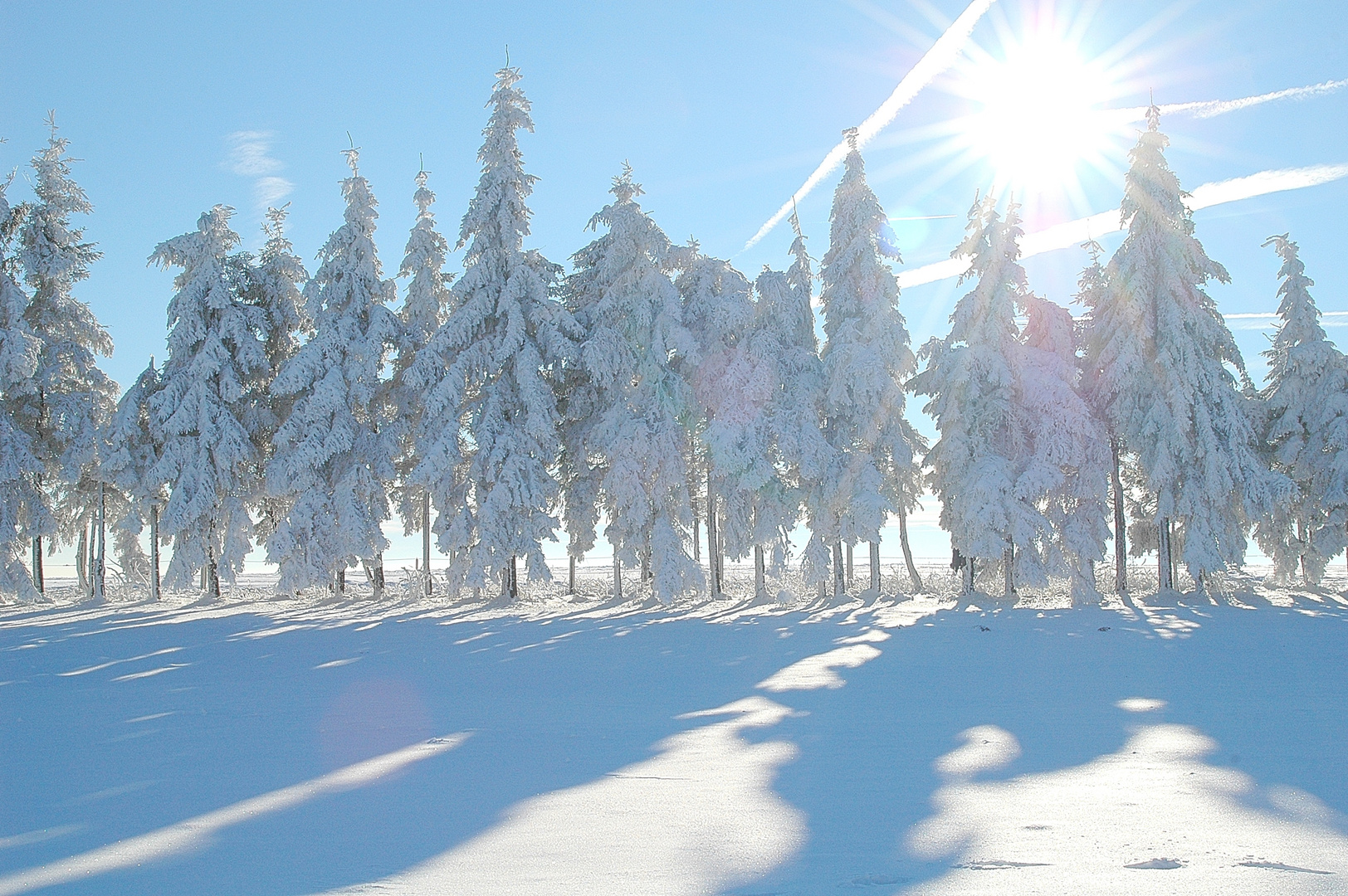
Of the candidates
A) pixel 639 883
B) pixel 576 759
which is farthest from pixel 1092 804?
pixel 576 759

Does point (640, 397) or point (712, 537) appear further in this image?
point (712, 537)

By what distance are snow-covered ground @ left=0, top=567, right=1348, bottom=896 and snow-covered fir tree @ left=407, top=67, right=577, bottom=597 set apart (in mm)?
9335

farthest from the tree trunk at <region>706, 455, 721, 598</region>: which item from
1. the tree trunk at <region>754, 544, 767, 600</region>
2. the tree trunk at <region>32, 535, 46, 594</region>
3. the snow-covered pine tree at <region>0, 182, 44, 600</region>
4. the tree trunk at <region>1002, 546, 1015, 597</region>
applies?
the tree trunk at <region>32, 535, 46, 594</region>

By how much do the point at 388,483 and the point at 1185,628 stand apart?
72.8ft

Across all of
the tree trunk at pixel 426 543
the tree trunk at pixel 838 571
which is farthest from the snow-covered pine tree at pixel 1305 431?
the tree trunk at pixel 426 543

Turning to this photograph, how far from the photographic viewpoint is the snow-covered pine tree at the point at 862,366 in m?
24.0

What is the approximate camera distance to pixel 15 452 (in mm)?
24656

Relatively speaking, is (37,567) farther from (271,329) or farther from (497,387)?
(497,387)

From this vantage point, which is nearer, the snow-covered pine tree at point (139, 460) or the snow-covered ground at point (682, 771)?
the snow-covered ground at point (682, 771)

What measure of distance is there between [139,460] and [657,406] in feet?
52.3

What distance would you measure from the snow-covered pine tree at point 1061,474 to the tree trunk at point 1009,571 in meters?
1.38

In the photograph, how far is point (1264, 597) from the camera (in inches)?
969

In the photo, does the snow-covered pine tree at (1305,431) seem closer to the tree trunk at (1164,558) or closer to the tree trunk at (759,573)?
the tree trunk at (1164,558)

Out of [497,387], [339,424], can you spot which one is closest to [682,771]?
[497,387]
